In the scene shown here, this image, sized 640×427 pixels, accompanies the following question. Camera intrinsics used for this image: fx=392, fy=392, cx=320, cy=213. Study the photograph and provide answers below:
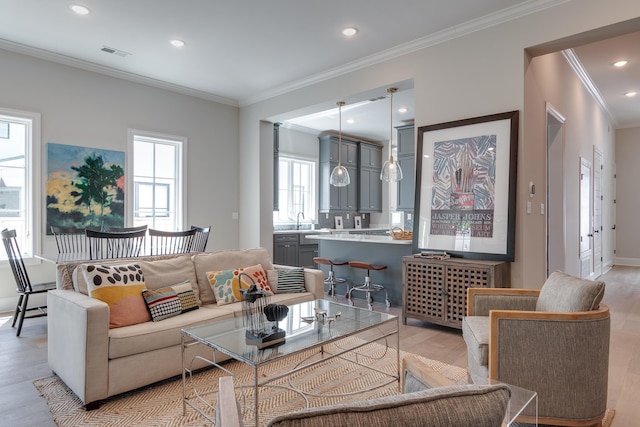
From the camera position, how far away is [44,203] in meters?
4.61

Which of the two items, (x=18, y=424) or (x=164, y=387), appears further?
(x=164, y=387)

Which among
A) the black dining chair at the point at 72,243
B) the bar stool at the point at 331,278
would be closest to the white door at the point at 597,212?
the bar stool at the point at 331,278

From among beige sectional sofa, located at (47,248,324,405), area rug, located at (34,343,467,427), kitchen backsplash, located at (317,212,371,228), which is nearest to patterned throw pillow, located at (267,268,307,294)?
beige sectional sofa, located at (47,248,324,405)

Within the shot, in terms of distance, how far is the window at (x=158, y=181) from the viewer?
5.52m

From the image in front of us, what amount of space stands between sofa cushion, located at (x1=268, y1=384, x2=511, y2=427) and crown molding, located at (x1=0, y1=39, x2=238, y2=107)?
5.46 m

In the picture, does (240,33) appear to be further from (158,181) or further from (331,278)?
(331,278)

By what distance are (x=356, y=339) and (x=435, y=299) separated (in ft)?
2.84

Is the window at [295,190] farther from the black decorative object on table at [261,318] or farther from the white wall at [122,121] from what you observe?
the black decorative object on table at [261,318]

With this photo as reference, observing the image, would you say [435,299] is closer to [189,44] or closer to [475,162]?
[475,162]

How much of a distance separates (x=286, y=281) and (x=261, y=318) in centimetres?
126

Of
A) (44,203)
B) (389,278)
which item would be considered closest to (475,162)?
(389,278)

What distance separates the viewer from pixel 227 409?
3.57 feet

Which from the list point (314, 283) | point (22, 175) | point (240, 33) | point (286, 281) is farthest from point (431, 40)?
point (22, 175)

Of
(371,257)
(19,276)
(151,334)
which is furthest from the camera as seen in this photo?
(371,257)
